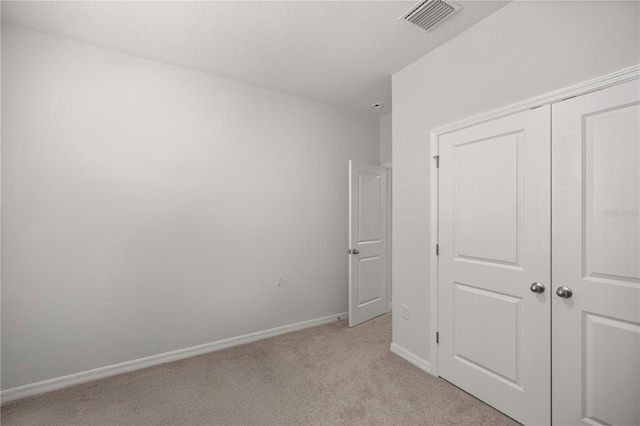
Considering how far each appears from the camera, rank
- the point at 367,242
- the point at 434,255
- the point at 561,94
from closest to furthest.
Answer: the point at 561,94 → the point at 434,255 → the point at 367,242

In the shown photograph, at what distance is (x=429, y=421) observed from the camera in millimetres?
1903

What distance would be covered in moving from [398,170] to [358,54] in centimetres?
111

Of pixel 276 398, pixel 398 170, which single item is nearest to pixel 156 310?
pixel 276 398

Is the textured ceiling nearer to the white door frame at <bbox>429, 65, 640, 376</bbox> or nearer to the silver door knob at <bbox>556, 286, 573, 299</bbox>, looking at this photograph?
the white door frame at <bbox>429, 65, 640, 376</bbox>

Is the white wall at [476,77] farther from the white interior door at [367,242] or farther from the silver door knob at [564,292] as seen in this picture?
the silver door knob at [564,292]

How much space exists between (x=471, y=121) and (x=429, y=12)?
0.82 meters

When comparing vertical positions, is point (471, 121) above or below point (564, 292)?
above

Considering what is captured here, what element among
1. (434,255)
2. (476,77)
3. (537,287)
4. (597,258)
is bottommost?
(537,287)

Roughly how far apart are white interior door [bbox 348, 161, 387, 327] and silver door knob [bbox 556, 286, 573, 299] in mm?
2042

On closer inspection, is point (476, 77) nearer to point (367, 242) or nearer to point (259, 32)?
point (259, 32)

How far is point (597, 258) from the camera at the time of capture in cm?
158

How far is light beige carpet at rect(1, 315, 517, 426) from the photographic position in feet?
6.40

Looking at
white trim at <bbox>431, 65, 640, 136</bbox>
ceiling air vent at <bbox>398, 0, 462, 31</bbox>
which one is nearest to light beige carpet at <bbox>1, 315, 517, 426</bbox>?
white trim at <bbox>431, 65, 640, 136</bbox>

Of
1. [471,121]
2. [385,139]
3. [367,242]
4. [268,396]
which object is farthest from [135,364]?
[385,139]
